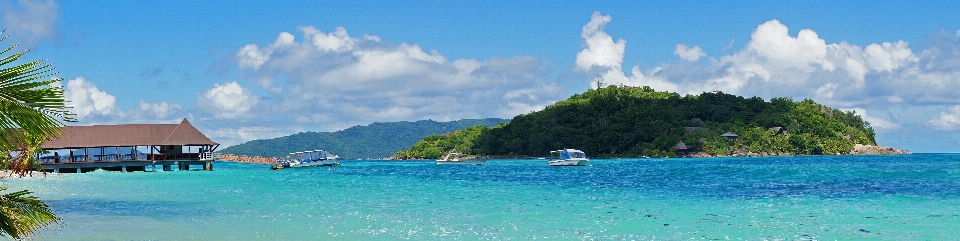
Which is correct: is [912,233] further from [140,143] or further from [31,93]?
[140,143]

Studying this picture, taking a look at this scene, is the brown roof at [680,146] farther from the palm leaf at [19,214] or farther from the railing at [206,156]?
the palm leaf at [19,214]

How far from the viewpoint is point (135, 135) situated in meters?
57.2

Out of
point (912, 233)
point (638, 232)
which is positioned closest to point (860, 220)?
point (912, 233)

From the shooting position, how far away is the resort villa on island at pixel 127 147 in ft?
180

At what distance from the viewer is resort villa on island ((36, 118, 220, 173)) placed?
54.9 m

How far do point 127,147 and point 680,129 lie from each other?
7795cm

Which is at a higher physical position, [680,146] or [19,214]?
[680,146]

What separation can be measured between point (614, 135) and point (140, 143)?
74.1 metres

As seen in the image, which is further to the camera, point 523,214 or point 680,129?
point 680,129

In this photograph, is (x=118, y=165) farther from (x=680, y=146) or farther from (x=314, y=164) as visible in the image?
(x=680, y=146)

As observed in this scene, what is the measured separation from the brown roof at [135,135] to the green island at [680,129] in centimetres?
6583

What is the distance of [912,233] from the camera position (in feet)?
49.1

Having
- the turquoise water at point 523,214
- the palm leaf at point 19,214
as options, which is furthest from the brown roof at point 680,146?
the palm leaf at point 19,214

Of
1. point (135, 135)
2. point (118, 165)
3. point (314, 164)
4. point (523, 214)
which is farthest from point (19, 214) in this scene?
point (314, 164)
